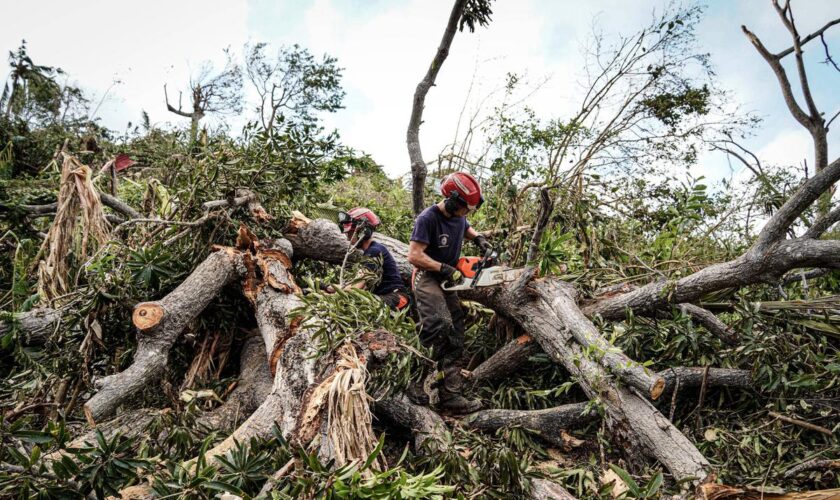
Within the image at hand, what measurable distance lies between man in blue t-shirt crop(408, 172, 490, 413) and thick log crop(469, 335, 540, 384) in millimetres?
170

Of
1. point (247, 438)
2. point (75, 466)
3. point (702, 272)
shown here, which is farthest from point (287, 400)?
point (702, 272)

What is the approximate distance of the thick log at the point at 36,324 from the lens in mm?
3443

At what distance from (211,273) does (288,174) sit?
121 cm

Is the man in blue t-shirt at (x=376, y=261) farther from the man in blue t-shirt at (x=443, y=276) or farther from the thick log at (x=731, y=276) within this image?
the thick log at (x=731, y=276)

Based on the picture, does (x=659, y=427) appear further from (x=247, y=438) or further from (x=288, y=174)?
(x=288, y=174)

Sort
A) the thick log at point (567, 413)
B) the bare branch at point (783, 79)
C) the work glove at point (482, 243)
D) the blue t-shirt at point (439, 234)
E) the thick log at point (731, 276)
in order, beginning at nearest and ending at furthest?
the thick log at point (731, 276)
the thick log at point (567, 413)
the blue t-shirt at point (439, 234)
the work glove at point (482, 243)
the bare branch at point (783, 79)

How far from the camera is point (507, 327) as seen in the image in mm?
4027

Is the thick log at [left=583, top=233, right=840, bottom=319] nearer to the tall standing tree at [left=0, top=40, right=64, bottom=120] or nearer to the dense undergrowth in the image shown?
the dense undergrowth

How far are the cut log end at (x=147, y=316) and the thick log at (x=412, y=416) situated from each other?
1.46 metres

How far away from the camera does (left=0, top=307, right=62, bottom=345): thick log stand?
11.3ft

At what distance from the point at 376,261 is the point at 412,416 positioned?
50.3 inches

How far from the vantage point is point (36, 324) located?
137 inches

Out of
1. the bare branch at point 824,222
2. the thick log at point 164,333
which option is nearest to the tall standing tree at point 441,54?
the thick log at point 164,333

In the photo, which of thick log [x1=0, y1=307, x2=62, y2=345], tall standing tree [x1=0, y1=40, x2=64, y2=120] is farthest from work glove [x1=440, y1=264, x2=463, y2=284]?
tall standing tree [x1=0, y1=40, x2=64, y2=120]
